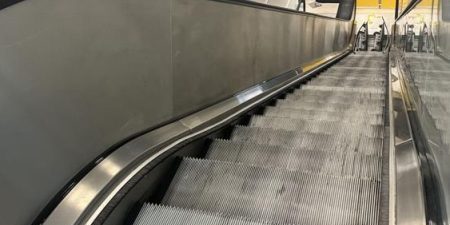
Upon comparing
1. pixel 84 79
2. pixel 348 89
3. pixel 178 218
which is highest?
pixel 84 79

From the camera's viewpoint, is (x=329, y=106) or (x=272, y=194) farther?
(x=329, y=106)

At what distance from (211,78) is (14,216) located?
1.74 m

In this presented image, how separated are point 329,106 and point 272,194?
6.95 ft

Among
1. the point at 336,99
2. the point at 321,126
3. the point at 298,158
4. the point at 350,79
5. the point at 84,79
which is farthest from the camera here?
the point at 350,79

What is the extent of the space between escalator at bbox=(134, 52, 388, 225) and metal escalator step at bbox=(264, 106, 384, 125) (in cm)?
35

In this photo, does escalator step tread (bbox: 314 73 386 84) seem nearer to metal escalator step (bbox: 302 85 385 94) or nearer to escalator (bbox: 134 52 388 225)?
metal escalator step (bbox: 302 85 385 94)

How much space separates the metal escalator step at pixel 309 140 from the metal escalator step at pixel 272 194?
51 centimetres

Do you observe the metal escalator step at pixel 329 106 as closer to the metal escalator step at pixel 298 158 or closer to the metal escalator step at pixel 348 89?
the metal escalator step at pixel 348 89

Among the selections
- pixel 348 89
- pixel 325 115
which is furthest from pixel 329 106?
pixel 348 89

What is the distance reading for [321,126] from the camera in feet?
10.1

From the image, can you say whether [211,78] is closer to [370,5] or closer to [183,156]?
[183,156]

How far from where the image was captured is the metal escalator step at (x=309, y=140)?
2.51 meters

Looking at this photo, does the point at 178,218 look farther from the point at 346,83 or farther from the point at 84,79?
the point at 346,83

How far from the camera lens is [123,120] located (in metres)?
1.92
